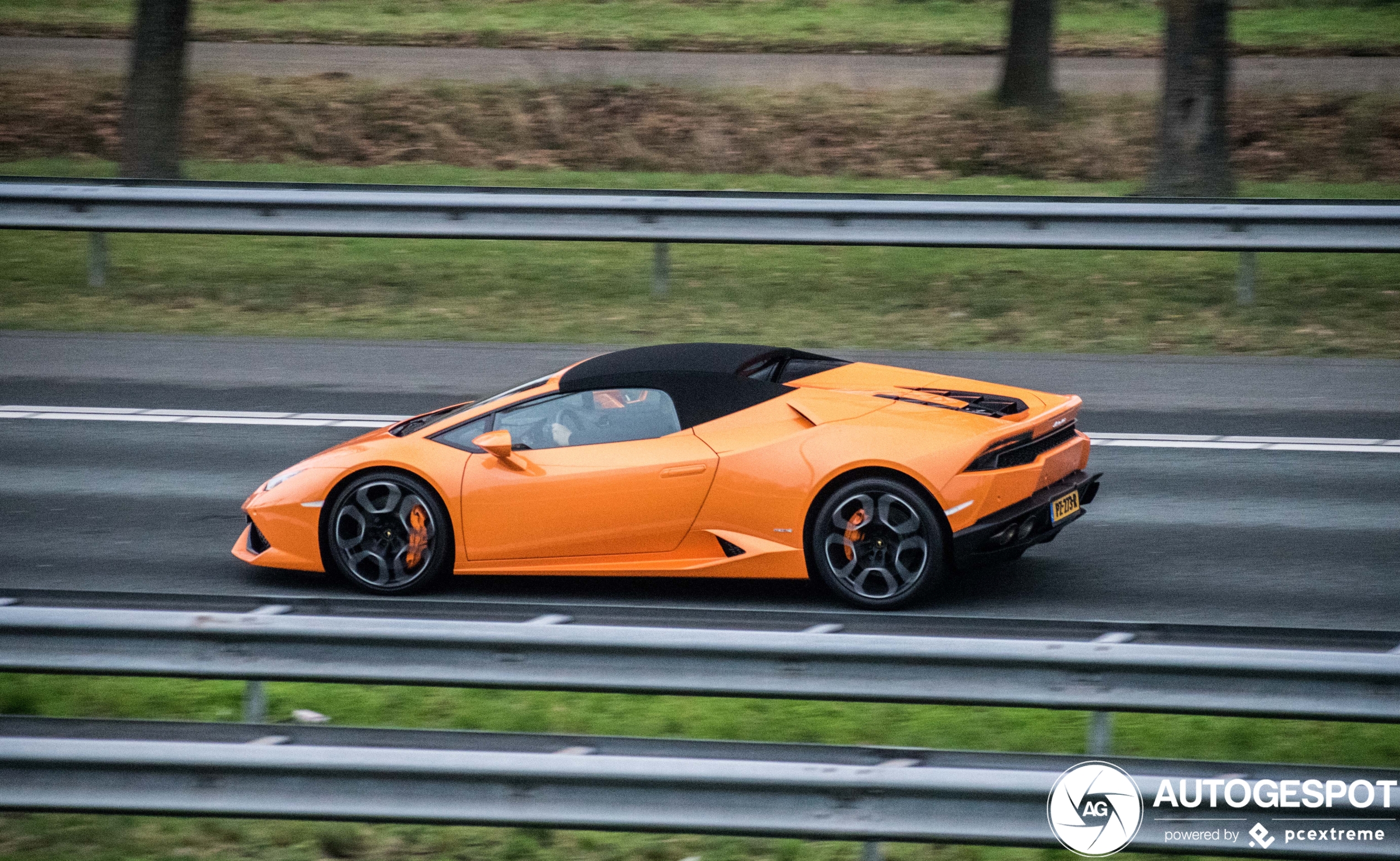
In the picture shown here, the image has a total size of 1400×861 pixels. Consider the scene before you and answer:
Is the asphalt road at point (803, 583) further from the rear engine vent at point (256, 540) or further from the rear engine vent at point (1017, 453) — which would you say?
the rear engine vent at point (1017, 453)

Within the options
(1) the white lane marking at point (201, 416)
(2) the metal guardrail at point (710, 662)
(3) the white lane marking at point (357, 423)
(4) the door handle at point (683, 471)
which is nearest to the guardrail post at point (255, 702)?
(2) the metal guardrail at point (710, 662)

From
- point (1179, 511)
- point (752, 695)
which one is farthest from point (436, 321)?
point (752, 695)

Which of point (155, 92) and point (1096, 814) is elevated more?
point (155, 92)

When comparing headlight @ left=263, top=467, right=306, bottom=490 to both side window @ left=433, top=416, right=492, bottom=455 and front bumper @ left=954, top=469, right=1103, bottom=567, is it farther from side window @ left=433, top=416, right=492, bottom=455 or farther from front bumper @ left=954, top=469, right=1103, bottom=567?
front bumper @ left=954, top=469, right=1103, bottom=567

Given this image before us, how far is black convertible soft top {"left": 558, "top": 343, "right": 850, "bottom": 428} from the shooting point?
762cm

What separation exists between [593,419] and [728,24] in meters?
21.5

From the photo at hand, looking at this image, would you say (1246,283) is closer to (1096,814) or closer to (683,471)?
(683,471)

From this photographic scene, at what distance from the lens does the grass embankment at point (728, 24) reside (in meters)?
25.9

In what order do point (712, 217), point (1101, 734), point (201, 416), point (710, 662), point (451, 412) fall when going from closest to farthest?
point (710, 662) → point (1101, 734) → point (451, 412) → point (201, 416) → point (712, 217)

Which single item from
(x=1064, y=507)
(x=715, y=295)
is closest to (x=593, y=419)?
(x=1064, y=507)

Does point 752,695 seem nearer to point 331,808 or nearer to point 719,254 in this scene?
point 331,808

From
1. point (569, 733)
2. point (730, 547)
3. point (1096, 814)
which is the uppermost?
point (730, 547)

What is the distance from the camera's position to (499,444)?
7.56 m

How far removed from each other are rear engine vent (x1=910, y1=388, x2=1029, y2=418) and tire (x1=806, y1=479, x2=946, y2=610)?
66 centimetres
